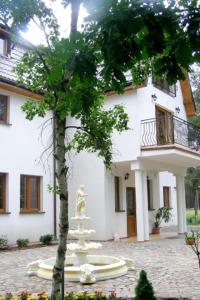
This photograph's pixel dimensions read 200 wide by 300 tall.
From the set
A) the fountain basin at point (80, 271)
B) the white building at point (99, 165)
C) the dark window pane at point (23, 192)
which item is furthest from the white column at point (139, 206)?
the fountain basin at point (80, 271)

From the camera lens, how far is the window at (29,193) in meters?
16.4

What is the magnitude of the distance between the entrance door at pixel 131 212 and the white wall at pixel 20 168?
4.02 m

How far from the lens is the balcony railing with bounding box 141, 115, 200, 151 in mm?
16938

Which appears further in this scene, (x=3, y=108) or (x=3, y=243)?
(x=3, y=108)

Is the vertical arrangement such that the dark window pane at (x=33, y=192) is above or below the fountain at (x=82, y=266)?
above

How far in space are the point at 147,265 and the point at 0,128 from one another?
8.09 m

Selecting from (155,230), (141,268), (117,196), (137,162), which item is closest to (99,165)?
(137,162)

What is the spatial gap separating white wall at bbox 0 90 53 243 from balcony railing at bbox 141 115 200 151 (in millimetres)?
4373

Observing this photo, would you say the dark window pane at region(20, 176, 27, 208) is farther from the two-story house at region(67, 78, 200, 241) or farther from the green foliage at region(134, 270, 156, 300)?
the green foliage at region(134, 270, 156, 300)

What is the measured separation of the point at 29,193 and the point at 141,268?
7.90m

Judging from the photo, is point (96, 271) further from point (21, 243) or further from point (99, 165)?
point (99, 165)

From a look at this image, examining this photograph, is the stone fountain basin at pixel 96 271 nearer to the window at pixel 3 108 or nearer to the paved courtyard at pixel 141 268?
the paved courtyard at pixel 141 268

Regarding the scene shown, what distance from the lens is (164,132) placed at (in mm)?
17734

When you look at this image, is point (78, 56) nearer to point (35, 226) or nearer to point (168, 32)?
point (168, 32)
